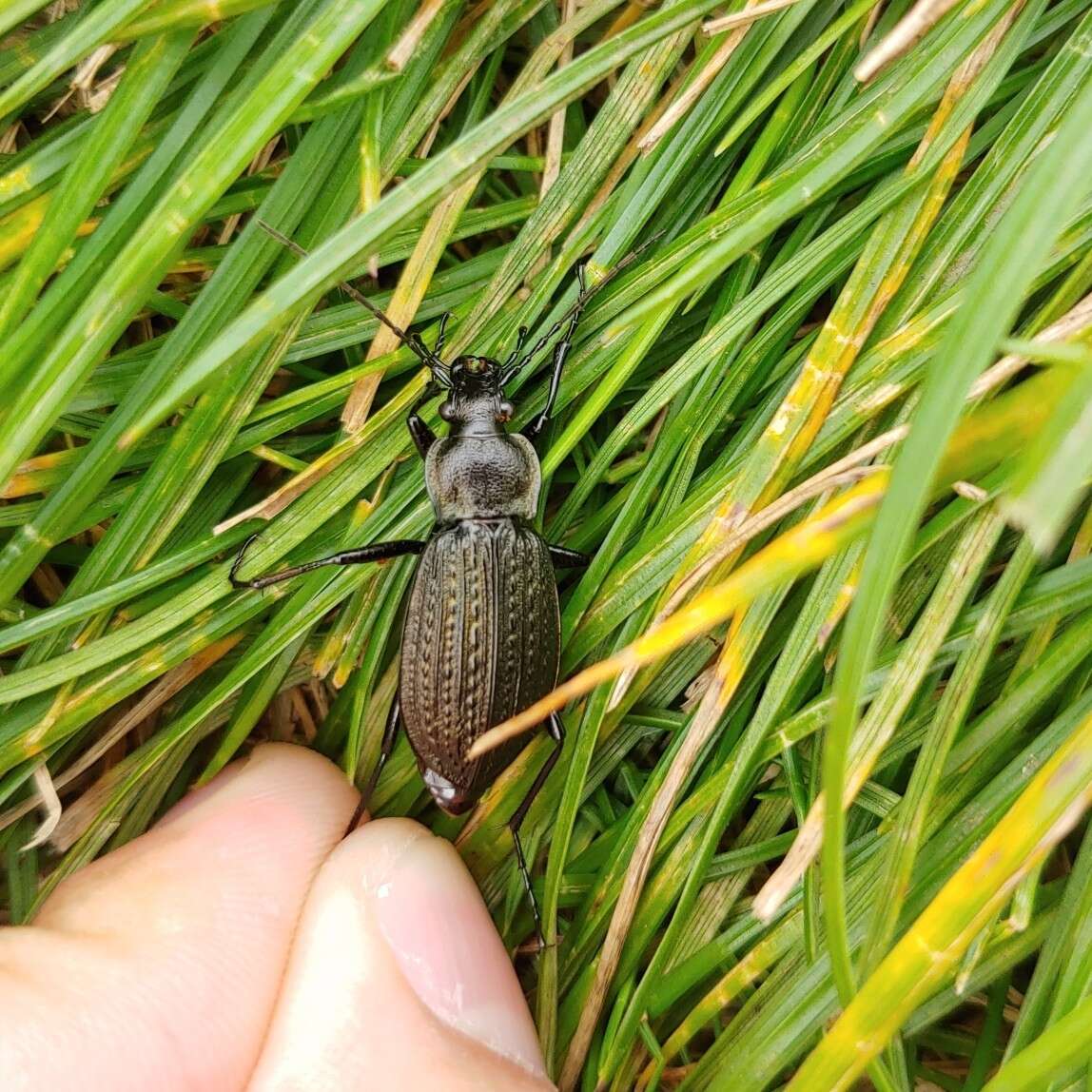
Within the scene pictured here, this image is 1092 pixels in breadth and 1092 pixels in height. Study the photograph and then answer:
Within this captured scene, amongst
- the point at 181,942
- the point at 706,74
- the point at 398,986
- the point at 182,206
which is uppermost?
the point at 182,206

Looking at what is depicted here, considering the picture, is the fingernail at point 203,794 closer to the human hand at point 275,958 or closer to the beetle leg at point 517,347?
the human hand at point 275,958

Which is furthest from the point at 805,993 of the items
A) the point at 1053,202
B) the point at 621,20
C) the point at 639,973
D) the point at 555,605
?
the point at 621,20

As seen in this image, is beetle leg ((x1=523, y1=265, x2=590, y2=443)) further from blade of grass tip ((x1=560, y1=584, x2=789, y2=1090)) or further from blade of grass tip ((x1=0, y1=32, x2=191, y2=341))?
blade of grass tip ((x1=0, y1=32, x2=191, y2=341))

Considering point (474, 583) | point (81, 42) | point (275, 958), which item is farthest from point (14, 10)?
point (275, 958)

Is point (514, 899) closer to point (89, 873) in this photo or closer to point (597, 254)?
point (89, 873)

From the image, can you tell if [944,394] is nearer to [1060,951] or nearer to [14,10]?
[1060,951]

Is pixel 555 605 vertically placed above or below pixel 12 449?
below
